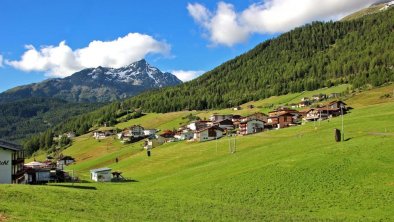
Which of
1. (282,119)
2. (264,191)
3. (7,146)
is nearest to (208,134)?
(282,119)

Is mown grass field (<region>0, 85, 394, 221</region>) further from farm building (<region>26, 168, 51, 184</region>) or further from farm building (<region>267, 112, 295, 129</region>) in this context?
farm building (<region>267, 112, 295, 129</region>)

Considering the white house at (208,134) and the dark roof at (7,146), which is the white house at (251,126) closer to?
the white house at (208,134)

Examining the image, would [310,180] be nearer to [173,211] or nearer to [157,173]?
[173,211]

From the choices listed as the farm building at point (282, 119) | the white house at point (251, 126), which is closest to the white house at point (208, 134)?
the white house at point (251, 126)

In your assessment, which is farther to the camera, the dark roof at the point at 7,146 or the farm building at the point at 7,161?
the farm building at the point at 7,161

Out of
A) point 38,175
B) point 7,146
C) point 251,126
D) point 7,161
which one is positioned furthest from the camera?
point 251,126

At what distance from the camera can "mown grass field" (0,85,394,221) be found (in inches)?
1608

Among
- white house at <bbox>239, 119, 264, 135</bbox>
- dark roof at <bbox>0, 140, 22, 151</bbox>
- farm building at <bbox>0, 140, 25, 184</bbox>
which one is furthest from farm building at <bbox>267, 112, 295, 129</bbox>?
farm building at <bbox>0, 140, 25, 184</bbox>

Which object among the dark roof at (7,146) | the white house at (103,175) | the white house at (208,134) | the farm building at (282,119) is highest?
the farm building at (282,119)

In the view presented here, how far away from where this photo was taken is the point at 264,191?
58.8 metres

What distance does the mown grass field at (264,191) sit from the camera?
4085 cm

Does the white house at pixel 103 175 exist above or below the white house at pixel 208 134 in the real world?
below

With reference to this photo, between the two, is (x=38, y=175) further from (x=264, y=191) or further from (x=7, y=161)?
(x=264, y=191)

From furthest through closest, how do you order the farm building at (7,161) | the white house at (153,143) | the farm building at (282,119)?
the farm building at (282,119) → the white house at (153,143) → the farm building at (7,161)
